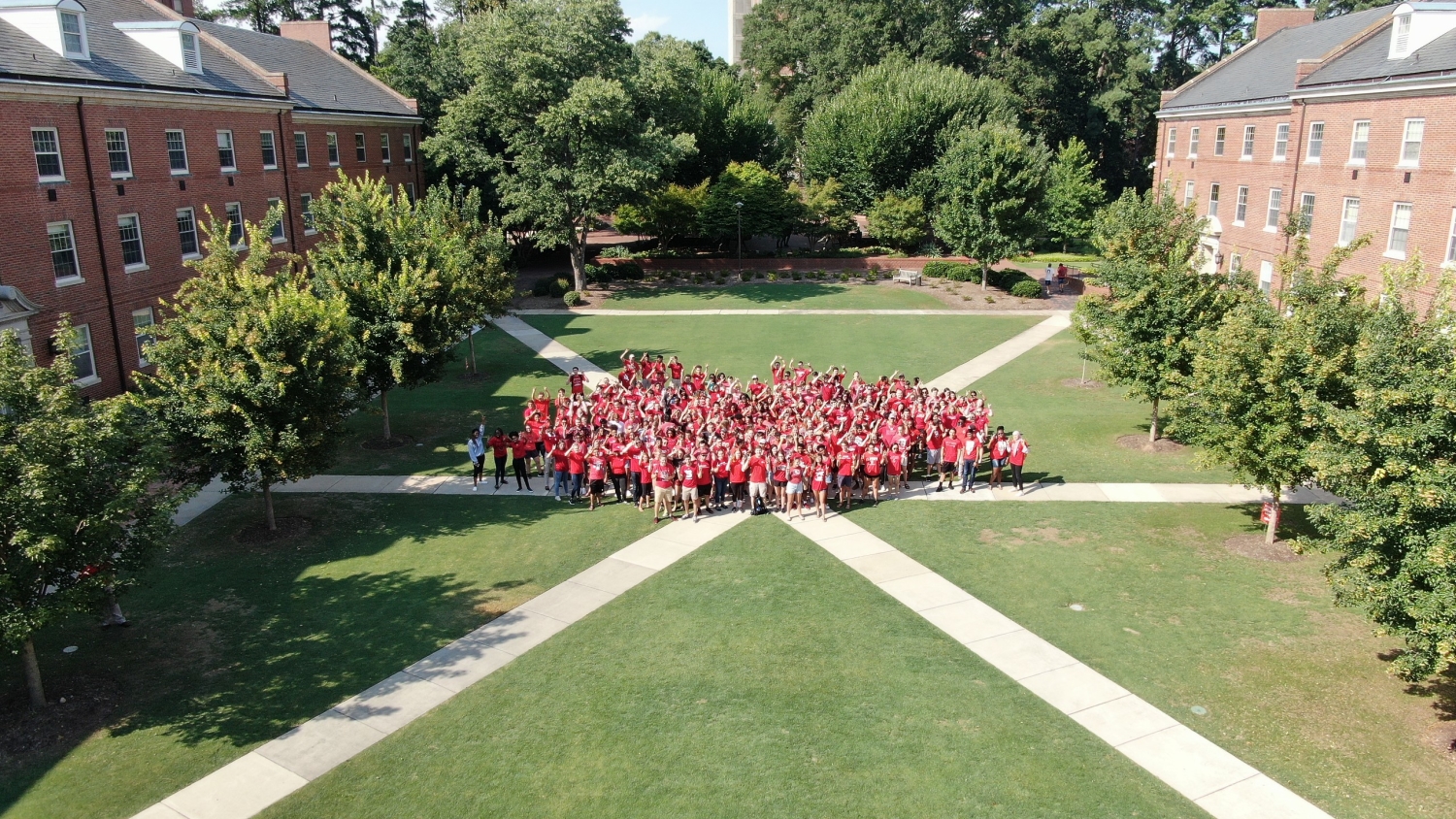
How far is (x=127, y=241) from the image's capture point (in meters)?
27.4

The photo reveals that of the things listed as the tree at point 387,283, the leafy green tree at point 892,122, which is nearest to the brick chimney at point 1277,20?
the leafy green tree at point 892,122

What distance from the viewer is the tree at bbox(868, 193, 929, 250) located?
172 ft

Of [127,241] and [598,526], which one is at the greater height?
[127,241]

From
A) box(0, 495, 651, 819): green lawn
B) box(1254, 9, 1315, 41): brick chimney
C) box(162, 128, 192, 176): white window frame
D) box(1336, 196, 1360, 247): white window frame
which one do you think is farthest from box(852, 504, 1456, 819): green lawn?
box(1254, 9, 1315, 41): brick chimney

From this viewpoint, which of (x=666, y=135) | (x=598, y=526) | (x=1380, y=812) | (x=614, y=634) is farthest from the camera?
(x=666, y=135)

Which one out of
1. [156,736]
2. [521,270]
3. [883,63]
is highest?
[883,63]

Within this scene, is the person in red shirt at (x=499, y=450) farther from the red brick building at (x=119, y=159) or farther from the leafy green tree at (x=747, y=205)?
the leafy green tree at (x=747, y=205)

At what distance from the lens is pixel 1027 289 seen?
4491cm

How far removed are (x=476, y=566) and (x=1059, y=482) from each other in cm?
1296

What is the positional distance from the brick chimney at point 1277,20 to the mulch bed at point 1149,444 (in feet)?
104

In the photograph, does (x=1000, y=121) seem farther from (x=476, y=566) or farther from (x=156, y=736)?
(x=156, y=736)

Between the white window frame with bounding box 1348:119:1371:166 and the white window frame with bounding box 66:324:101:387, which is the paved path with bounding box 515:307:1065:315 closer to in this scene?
the white window frame with bounding box 1348:119:1371:166

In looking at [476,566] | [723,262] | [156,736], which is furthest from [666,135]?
[156,736]

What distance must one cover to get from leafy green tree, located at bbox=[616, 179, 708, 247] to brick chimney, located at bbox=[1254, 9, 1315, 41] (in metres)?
29.7
